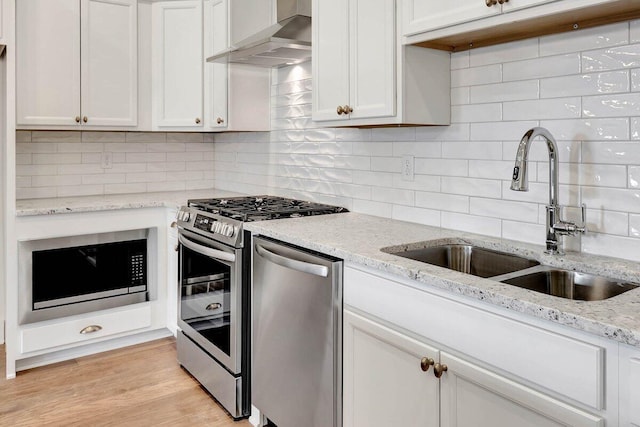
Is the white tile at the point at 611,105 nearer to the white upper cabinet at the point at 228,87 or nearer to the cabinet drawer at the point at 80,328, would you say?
the white upper cabinet at the point at 228,87

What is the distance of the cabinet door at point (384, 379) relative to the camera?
149 centimetres

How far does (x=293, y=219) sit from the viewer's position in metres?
2.46

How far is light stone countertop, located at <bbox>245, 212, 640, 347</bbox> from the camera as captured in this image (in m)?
1.08

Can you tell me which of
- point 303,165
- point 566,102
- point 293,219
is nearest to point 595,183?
point 566,102

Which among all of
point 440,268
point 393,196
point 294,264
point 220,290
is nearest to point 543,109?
point 440,268

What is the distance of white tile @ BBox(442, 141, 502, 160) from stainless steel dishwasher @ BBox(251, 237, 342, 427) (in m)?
0.75

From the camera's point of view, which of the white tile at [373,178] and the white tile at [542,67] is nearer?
the white tile at [542,67]

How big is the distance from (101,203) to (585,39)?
8.88 feet

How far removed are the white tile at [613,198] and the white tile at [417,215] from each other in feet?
2.23

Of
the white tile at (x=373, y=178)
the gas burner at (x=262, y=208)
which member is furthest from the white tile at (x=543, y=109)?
the gas burner at (x=262, y=208)

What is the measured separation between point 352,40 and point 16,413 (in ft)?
7.80

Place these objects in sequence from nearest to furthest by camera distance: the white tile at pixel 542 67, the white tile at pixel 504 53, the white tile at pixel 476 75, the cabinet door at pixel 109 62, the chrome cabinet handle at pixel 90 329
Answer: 1. the white tile at pixel 542 67
2. the white tile at pixel 504 53
3. the white tile at pixel 476 75
4. the chrome cabinet handle at pixel 90 329
5. the cabinet door at pixel 109 62

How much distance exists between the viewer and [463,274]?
A: 1.43 m

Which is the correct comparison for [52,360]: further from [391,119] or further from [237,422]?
[391,119]
